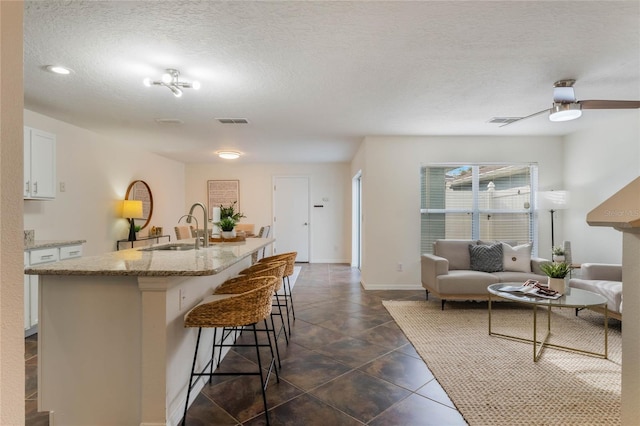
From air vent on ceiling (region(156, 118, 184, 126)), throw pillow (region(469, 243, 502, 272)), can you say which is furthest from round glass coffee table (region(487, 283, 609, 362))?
air vent on ceiling (region(156, 118, 184, 126))

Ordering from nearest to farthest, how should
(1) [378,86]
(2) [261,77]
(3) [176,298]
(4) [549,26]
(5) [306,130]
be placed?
1. (3) [176,298]
2. (4) [549,26]
3. (2) [261,77]
4. (1) [378,86]
5. (5) [306,130]

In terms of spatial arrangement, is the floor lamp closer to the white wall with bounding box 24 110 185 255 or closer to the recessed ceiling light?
the recessed ceiling light

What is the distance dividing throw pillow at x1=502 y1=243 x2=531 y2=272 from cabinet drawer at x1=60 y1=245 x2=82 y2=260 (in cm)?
524

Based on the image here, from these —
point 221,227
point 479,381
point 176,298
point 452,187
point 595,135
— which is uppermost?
Answer: point 595,135

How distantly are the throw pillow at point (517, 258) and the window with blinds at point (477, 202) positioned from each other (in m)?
0.84

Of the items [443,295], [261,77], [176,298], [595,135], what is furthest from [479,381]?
[595,135]

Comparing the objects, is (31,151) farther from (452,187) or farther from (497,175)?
(497,175)

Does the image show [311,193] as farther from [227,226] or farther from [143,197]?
[227,226]

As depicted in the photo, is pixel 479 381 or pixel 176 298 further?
pixel 479 381

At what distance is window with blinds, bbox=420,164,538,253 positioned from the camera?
17.0 ft

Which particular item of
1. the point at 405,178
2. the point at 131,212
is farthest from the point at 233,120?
the point at 405,178

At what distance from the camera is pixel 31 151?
11.5 ft

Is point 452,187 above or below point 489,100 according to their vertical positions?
below

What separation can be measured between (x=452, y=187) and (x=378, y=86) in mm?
2710
